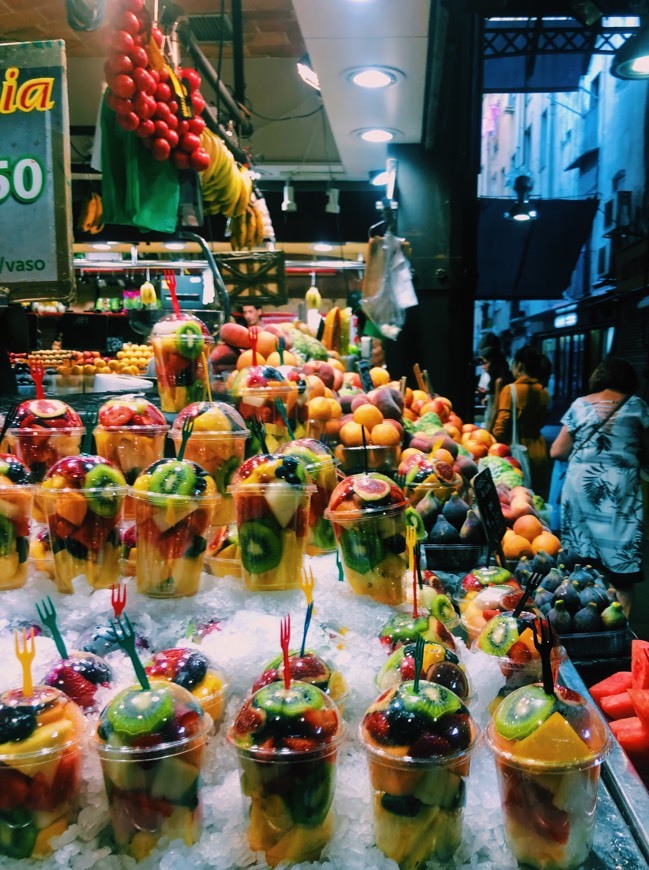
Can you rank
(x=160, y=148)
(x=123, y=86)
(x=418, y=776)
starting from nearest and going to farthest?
1. (x=418, y=776)
2. (x=123, y=86)
3. (x=160, y=148)

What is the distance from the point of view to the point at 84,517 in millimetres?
1483

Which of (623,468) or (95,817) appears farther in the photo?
(623,468)

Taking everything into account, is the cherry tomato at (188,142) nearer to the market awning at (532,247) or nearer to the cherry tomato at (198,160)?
the cherry tomato at (198,160)

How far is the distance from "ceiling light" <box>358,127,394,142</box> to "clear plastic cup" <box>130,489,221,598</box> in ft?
17.5

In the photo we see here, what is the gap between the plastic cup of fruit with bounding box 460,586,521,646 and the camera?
5.51 feet

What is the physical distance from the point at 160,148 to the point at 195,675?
9.77 ft

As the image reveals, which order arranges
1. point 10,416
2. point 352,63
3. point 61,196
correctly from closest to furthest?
point 10,416, point 61,196, point 352,63

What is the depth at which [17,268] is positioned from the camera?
81.2 inches

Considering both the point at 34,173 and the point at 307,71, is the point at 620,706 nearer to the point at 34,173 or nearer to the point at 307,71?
the point at 34,173

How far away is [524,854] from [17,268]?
1917 mm

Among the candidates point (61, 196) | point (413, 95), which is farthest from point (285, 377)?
point (413, 95)

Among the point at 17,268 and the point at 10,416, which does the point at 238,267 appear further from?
the point at 10,416

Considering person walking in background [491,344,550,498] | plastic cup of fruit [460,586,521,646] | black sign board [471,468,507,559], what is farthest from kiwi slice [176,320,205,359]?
person walking in background [491,344,550,498]

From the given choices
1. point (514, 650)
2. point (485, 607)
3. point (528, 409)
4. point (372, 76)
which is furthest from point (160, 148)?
point (528, 409)
